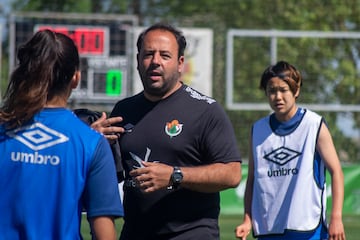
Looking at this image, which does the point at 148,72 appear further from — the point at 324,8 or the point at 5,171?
the point at 324,8

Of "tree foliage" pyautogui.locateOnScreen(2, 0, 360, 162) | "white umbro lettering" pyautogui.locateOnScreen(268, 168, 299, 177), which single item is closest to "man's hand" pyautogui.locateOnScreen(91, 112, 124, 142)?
"white umbro lettering" pyautogui.locateOnScreen(268, 168, 299, 177)

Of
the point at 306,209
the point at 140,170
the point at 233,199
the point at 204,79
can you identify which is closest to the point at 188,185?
the point at 140,170

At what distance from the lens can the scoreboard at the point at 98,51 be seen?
68.8 ft

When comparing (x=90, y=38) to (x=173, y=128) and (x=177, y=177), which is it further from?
(x=177, y=177)

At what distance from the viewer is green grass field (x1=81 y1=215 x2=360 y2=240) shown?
45.3ft

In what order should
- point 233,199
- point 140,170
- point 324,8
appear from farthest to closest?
point 324,8, point 233,199, point 140,170

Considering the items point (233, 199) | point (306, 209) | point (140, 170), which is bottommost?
point (233, 199)

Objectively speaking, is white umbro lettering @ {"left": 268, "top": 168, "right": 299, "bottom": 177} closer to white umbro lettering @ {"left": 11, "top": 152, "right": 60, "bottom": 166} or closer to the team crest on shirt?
the team crest on shirt

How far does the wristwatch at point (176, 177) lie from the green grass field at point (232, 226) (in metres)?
7.77

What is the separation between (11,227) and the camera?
4.00 meters

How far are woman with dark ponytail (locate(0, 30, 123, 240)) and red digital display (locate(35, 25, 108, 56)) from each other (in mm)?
16972

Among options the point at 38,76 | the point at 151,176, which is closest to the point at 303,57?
the point at 151,176

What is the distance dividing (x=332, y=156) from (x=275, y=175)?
1.41ft

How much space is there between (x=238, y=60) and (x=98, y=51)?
3.81m
